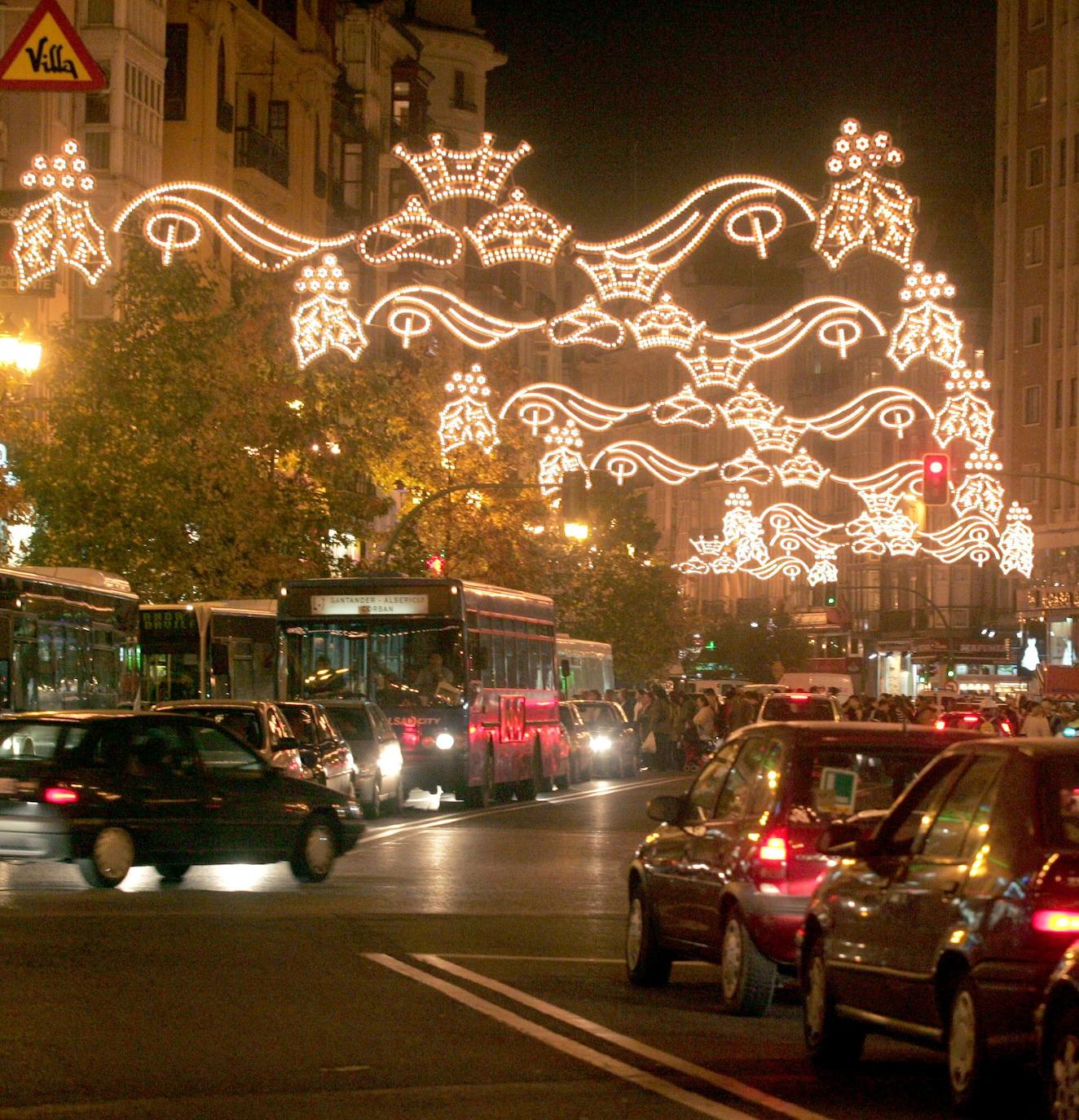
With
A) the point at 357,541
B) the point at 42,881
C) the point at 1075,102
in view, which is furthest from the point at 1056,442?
the point at 42,881

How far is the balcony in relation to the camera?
6141cm

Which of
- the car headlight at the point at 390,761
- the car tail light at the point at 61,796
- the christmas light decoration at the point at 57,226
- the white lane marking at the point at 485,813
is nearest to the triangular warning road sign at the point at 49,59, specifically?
the car tail light at the point at 61,796

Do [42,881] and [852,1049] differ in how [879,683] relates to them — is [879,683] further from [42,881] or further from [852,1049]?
[852,1049]

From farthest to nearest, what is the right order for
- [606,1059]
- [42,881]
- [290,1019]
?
[42,881], [290,1019], [606,1059]

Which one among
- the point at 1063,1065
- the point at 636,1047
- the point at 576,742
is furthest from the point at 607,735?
the point at 1063,1065

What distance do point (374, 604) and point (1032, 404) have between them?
186 feet

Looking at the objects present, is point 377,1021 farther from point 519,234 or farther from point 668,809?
point 519,234

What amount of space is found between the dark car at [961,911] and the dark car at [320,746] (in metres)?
15.8

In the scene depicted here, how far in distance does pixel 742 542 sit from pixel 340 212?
52.4 feet

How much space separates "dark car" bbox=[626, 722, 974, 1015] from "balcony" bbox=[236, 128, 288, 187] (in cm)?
4964

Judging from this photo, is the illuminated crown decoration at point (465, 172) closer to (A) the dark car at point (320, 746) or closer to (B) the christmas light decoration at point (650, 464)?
(A) the dark car at point (320, 746)

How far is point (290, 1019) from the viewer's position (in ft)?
38.3

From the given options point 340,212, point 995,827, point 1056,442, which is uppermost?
point 340,212

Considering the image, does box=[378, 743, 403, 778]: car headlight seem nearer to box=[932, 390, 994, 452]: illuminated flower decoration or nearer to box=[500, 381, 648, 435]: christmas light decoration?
box=[500, 381, 648, 435]: christmas light decoration
